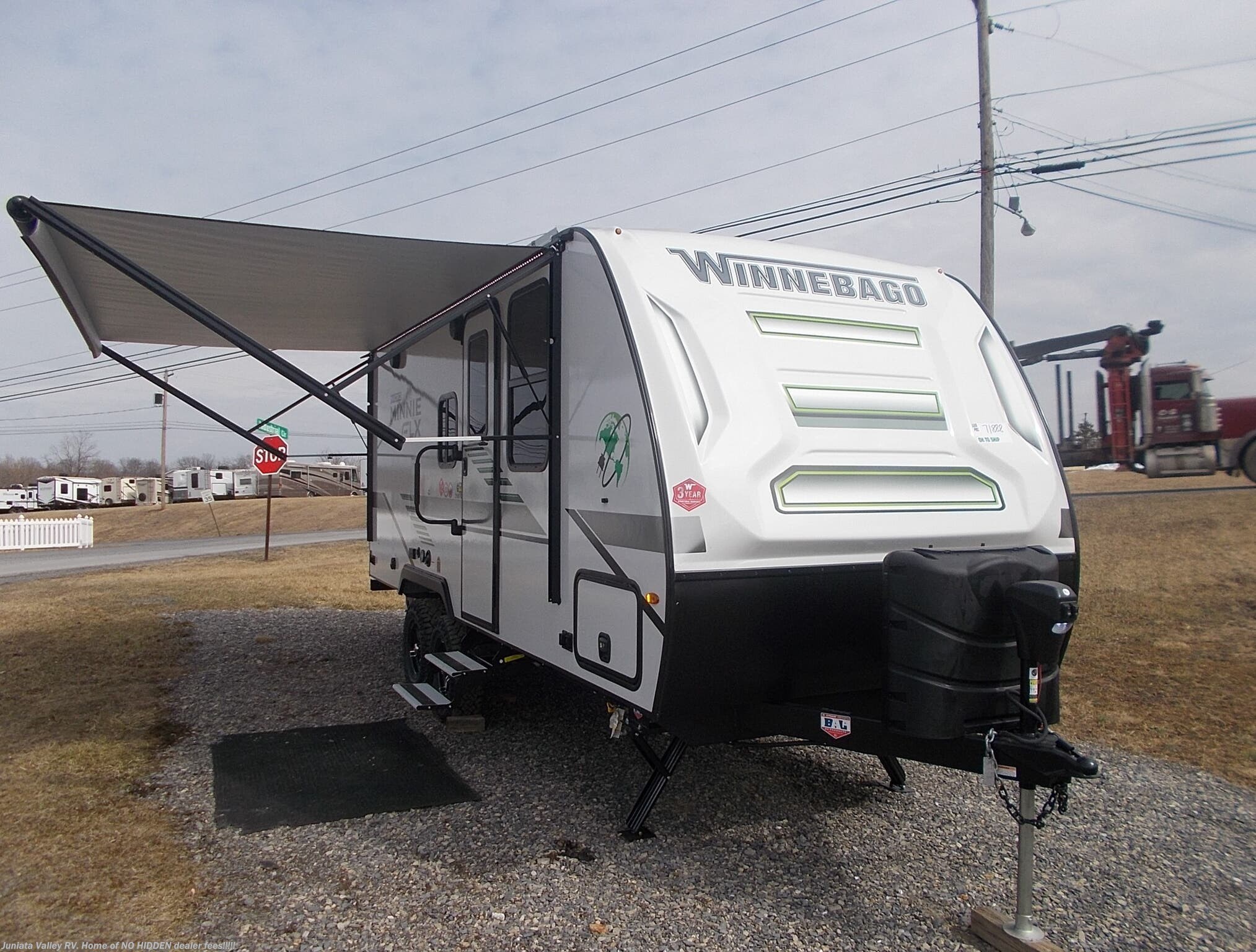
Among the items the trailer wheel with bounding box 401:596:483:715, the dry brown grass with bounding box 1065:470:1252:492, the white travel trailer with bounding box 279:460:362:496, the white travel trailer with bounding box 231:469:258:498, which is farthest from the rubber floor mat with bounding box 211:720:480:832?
the white travel trailer with bounding box 231:469:258:498

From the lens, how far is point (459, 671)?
505 centimetres

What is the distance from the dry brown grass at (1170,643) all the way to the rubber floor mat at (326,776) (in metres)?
3.94

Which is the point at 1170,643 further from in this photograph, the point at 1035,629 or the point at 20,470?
the point at 20,470

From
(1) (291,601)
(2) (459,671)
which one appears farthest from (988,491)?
(1) (291,601)

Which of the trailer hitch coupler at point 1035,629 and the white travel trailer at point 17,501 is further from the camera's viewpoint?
the white travel trailer at point 17,501

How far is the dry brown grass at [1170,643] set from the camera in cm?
538

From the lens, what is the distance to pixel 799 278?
391 centimetres

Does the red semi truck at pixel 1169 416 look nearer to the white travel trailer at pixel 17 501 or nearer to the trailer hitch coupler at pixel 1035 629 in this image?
the trailer hitch coupler at pixel 1035 629

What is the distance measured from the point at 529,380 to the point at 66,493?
164 feet

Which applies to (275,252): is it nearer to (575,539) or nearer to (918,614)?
(575,539)

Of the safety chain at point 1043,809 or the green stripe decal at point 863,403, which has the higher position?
the green stripe decal at point 863,403

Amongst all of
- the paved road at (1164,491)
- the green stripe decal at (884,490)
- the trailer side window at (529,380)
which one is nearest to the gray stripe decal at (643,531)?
the green stripe decal at (884,490)

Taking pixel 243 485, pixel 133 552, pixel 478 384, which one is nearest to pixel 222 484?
pixel 243 485

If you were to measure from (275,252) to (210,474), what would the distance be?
46.6m
